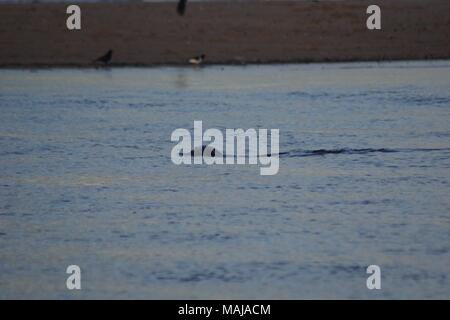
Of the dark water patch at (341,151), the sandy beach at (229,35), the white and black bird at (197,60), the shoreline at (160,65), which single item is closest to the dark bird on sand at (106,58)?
the shoreline at (160,65)

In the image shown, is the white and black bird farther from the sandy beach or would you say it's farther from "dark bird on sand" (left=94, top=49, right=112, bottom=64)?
"dark bird on sand" (left=94, top=49, right=112, bottom=64)

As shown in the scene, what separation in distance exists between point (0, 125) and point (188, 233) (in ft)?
35.9

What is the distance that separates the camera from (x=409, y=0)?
144ft

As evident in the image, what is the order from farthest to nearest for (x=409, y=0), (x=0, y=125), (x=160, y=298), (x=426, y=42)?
(x=409, y=0) → (x=426, y=42) → (x=0, y=125) → (x=160, y=298)

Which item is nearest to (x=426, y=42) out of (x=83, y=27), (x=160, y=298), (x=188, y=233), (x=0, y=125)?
(x=83, y=27)

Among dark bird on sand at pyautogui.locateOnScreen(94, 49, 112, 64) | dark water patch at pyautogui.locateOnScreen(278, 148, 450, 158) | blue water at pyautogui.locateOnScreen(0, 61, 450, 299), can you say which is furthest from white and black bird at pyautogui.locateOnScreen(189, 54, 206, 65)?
dark water patch at pyautogui.locateOnScreen(278, 148, 450, 158)

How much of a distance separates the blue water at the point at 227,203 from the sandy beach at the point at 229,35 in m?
10.6

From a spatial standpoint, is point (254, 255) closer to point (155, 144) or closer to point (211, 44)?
point (155, 144)

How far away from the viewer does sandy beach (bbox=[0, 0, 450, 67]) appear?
36188mm

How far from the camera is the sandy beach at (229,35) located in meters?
36.2

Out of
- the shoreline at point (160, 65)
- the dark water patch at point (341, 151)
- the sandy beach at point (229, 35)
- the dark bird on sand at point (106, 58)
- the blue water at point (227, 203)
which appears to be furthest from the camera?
the sandy beach at point (229, 35)

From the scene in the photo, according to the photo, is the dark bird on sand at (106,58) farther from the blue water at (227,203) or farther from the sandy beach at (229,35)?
the blue water at (227,203)

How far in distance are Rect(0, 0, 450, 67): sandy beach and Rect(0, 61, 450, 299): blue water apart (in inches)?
418

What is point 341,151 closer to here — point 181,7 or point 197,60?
point 197,60
